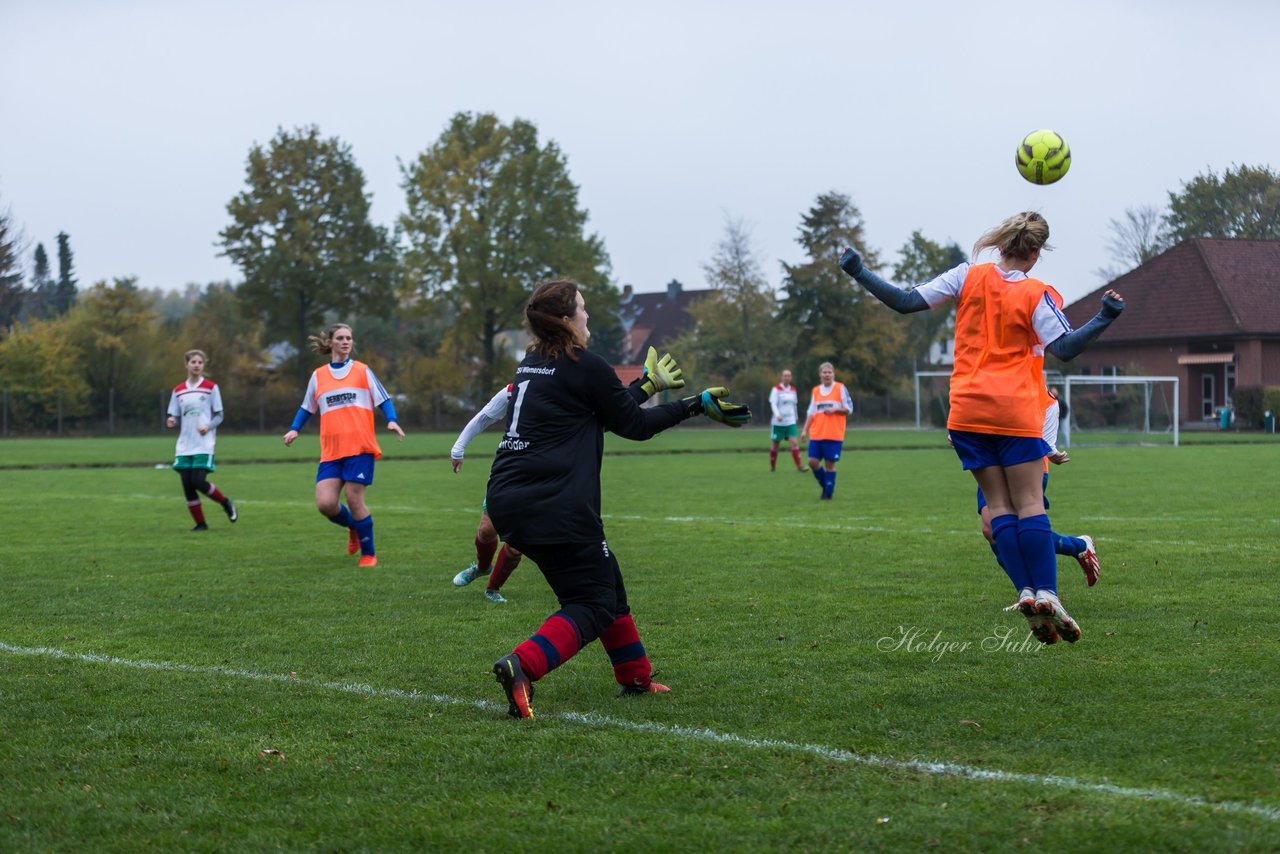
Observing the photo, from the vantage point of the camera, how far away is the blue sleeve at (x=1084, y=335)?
6020 mm

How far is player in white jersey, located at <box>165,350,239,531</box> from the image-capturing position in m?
15.0

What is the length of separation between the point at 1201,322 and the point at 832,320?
63.5 ft

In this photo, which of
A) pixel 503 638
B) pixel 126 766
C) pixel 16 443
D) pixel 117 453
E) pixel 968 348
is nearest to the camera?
pixel 126 766

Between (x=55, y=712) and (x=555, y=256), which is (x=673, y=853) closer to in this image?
(x=55, y=712)

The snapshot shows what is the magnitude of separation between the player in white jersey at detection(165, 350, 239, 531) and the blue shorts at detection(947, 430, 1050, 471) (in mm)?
10370

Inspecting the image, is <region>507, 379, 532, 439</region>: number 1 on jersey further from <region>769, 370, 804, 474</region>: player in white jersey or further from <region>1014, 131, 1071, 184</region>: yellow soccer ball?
<region>769, 370, 804, 474</region>: player in white jersey

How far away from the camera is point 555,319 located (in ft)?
19.4

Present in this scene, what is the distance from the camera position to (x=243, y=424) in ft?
188

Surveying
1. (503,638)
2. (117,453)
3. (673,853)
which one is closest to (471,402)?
(117,453)

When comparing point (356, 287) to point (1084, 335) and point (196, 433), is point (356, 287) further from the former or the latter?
point (1084, 335)

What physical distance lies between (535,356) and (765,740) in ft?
6.45

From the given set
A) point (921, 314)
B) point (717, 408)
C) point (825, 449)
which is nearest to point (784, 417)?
point (825, 449)

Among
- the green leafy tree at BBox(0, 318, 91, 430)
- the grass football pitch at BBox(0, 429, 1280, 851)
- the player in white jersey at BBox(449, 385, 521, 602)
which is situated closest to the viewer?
the grass football pitch at BBox(0, 429, 1280, 851)

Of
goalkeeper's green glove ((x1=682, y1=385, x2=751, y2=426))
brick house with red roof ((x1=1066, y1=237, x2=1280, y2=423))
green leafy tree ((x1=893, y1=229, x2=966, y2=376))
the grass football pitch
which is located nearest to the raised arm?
goalkeeper's green glove ((x1=682, y1=385, x2=751, y2=426))
